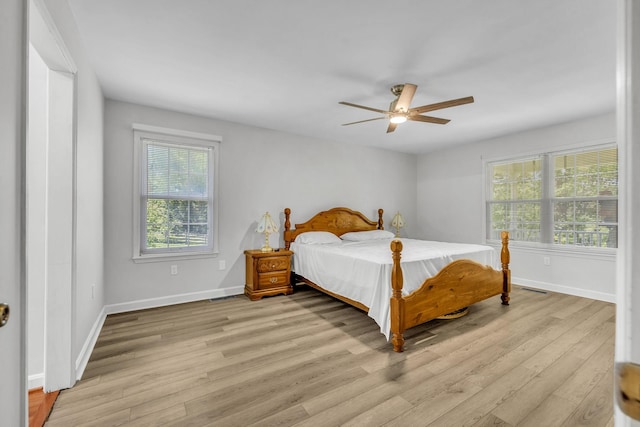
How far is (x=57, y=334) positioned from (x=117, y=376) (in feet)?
1.57

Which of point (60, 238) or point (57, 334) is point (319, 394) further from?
point (60, 238)

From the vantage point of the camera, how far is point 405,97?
254cm

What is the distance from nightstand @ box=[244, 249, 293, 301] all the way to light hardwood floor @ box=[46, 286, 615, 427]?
620mm

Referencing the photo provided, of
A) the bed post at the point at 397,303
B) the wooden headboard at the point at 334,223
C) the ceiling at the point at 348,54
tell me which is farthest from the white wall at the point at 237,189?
the bed post at the point at 397,303

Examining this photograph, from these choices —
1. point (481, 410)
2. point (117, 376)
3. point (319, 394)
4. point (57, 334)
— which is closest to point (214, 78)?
point (57, 334)

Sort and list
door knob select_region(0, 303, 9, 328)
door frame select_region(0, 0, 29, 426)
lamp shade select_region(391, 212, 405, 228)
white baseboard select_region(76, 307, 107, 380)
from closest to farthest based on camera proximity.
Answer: door knob select_region(0, 303, 9, 328)
door frame select_region(0, 0, 29, 426)
white baseboard select_region(76, 307, 107, 380)
lamp shade select_region(391, 212, 405, 228)

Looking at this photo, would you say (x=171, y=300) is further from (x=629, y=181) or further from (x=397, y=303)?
(x=629, y=181)

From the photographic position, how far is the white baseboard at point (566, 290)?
362 centimetres

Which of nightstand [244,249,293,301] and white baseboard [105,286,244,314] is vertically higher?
nightstand [244,249,293,301]

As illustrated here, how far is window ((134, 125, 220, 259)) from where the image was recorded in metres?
3.39

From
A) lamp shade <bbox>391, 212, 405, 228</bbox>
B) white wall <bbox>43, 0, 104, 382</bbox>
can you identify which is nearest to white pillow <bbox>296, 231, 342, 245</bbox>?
lamp shade <bbox>391, 212, 405, 228</bbox>

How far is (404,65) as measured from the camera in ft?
7.93

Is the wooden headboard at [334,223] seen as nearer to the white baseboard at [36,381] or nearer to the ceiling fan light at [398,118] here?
the ceiling fan light at [398,118]

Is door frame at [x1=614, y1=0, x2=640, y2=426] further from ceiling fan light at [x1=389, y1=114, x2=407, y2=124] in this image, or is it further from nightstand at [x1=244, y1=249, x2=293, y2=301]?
nightstand at [x1=244, y1=249, x2=293, y2=301]
